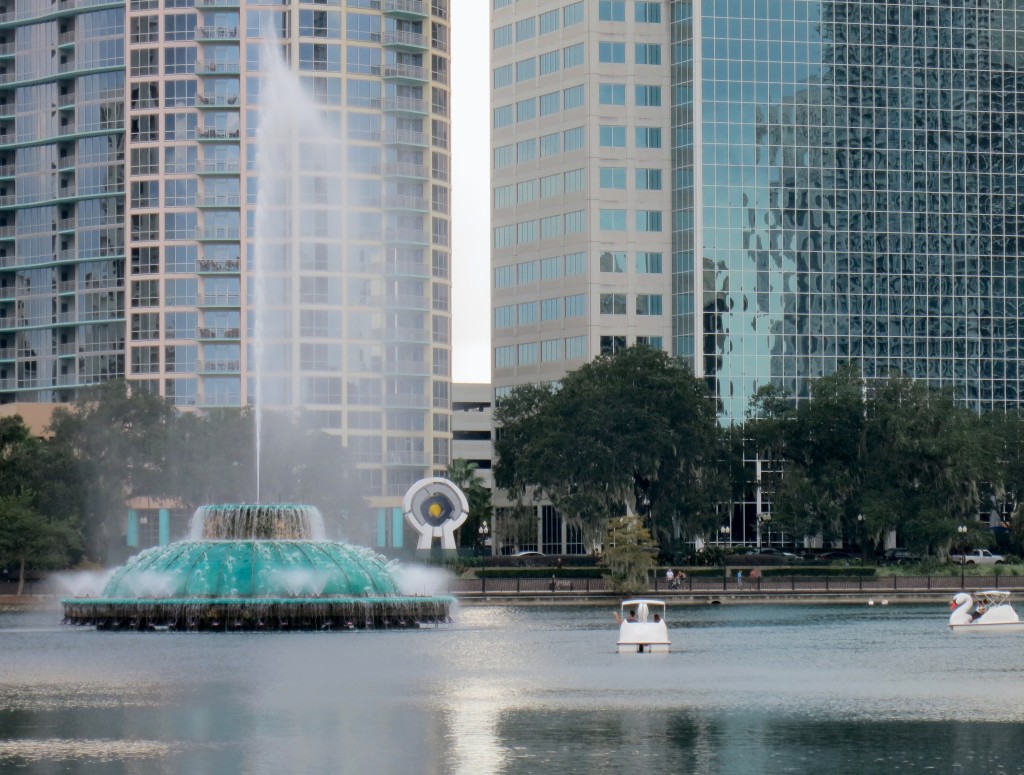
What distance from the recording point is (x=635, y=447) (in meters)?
165

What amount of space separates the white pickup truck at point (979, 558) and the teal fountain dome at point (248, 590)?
8178 cm

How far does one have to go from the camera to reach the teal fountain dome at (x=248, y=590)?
92.6 m

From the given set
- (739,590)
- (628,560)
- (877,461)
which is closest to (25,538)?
(628,560)

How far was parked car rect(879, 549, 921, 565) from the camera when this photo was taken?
163m

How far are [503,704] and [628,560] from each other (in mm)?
76211

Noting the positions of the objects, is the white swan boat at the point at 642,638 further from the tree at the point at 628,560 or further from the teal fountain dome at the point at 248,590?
the tree at the point at 628,560

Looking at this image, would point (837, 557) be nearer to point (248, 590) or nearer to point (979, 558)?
point (979, 558)

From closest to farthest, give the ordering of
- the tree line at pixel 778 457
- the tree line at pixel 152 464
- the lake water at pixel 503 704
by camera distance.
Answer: the lake water at pixel 503 704
the tree line at pixel 152 464
the tree line at pixel 778 457

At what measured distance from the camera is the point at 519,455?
7160 inches

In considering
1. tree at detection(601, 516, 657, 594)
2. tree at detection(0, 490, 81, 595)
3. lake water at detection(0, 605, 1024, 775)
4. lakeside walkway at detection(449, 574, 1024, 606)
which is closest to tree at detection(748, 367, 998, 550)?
lakeside walkway at detection(449, 574, 1024, 606)

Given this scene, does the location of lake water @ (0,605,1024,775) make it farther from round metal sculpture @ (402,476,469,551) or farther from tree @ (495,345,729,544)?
round metal sculpture @ (402,476,469,551)

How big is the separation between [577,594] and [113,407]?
50247mm

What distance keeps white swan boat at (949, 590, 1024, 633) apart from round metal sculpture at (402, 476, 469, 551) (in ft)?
221

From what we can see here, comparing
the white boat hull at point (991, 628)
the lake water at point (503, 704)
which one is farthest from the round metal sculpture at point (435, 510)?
the lake water at point (503, 704)
